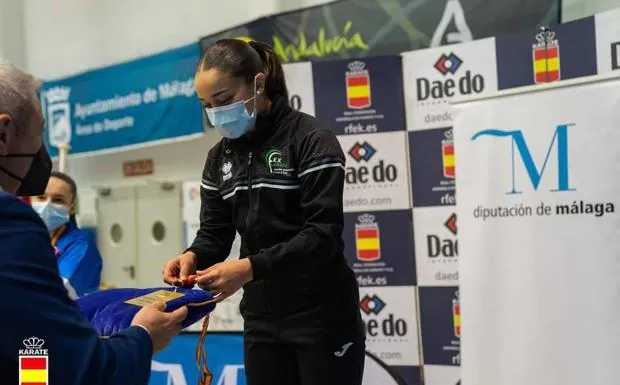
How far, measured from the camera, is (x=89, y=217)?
624cm

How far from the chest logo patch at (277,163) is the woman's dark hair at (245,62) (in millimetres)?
179

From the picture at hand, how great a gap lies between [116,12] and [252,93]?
491 cm

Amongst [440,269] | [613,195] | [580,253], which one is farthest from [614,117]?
[440,269]

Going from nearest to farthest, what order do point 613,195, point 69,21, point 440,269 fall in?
point 613,195 < point 440,269 < point 69,21

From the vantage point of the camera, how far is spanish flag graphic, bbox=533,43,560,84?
3.15 m

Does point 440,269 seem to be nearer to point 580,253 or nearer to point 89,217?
point 580,253

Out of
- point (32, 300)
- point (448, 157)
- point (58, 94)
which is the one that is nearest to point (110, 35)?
point (58, 94)

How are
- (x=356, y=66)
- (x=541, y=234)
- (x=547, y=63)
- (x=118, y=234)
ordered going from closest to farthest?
(x=541, y=234)
(x=547, y=63)
(x=356, y=66)
(x=118, y=234)

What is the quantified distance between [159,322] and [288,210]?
17.8 inches

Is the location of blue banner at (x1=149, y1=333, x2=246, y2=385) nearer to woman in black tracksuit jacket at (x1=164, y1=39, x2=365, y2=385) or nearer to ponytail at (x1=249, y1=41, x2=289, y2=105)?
woman in black tracksuit jacket at (x1=164, y1=39, x2=365, y2=385)

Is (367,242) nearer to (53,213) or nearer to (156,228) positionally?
(53,213)

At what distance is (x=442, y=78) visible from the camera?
3.49 metres

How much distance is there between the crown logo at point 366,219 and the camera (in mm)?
3631

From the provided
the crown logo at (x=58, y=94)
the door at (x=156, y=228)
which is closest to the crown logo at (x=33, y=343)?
the door at (x=156, y=228)
